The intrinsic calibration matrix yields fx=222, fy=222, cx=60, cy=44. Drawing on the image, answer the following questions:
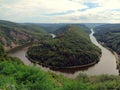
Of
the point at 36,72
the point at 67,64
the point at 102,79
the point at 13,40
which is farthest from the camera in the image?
the point at 13,40

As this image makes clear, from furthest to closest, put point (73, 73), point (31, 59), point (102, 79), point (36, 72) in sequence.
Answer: point (31, 59) < point (73, 73) < point (102, 79) < point (36, 72)

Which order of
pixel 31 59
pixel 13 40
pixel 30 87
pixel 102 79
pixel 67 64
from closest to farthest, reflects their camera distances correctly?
1. pixel 30 87
2. pixel 102 79
3. pixel 67 64
4. pixel 31 59
5. pixel 13 40

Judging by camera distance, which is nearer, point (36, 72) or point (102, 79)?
point (36, 72)

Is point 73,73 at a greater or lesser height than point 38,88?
lesser

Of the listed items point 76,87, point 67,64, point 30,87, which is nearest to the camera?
point 30,87

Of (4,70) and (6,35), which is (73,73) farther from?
(6,35)

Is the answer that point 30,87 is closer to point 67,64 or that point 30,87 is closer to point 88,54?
point 67,64

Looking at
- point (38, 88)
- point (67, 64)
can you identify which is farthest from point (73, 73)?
point (38, 88)

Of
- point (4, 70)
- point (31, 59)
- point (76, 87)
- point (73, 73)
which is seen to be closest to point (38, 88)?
point (76, 87)

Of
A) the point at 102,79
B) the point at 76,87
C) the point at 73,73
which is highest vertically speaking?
the point at 76,87
